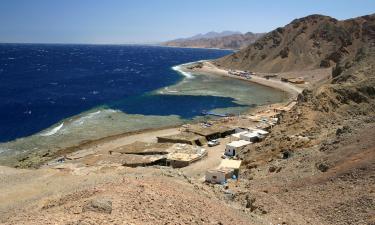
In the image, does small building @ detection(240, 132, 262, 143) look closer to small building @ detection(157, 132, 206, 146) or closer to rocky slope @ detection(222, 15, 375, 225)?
rocky slope @ detection(222, 15, 375, 225)

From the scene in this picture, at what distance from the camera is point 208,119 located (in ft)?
323

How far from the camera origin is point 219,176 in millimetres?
49531

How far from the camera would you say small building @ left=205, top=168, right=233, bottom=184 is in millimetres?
49156

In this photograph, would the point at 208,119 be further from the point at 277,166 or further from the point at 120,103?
the point at 277,166

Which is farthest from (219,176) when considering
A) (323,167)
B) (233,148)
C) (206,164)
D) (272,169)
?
(233,148)

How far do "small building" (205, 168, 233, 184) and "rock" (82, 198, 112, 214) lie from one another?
997 inches

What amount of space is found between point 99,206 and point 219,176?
2652 centimetres

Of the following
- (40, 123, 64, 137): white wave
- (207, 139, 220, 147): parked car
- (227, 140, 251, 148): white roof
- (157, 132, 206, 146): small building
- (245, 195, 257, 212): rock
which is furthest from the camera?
(40, 123, 64, 137): white wave

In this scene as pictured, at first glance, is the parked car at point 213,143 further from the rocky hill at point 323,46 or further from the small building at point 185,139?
the rocky hill at point 323,46

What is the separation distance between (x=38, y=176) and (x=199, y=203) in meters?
32.1

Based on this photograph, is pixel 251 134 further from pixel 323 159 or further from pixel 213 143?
pixel 323 159

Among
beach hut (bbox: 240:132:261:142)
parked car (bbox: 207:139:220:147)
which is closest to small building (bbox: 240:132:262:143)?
beach hut (bbox: 240:132:261:142)

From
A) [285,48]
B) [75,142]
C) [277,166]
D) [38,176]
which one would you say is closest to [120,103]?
[75,142]

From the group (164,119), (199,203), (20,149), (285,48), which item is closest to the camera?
(199,203)
